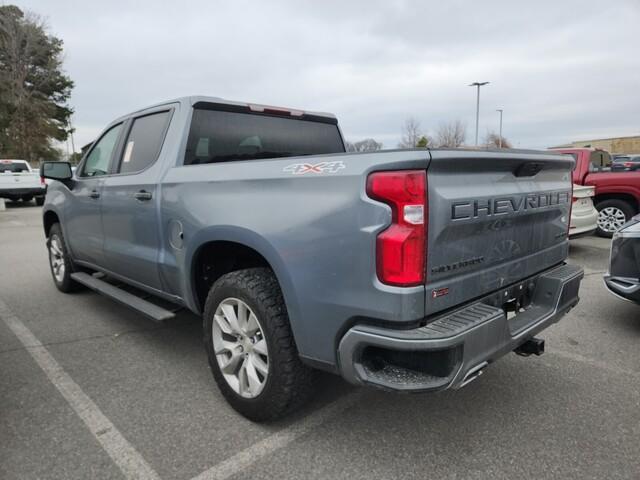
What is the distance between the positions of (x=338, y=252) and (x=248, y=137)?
1819 mm

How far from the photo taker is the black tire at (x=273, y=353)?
7.68 feet

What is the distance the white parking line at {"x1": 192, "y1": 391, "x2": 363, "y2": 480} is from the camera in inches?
86.5

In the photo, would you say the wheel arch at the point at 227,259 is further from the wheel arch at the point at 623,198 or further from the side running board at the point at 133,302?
the wheel arch at the point at 623,198

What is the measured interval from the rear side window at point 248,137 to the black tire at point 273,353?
1.15 metres

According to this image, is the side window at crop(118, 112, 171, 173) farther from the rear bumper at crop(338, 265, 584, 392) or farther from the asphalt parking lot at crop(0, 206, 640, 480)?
the rear bumper at crop(338, 265, 584, 392)

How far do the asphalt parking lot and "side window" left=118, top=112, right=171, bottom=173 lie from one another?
1.47 meters

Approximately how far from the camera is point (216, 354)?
2.75m

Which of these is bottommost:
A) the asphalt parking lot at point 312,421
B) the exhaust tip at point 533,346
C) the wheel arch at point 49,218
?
the asphalt parking lot at point 312,421

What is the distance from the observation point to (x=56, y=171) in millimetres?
4457

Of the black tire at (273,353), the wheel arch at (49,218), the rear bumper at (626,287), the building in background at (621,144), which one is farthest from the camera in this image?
the building in background at (621,144)

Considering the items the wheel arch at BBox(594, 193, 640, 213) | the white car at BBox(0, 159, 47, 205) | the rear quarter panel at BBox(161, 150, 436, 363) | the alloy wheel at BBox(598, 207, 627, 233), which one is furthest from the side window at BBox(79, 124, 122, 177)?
the white car at BBox(0, 159, 47, 205)

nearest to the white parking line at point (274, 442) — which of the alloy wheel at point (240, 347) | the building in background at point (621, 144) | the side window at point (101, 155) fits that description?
the alloy wheel at point (240, 347)

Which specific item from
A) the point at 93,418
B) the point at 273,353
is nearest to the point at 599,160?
the point at 273,353

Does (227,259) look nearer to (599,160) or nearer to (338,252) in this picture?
(338,252)
